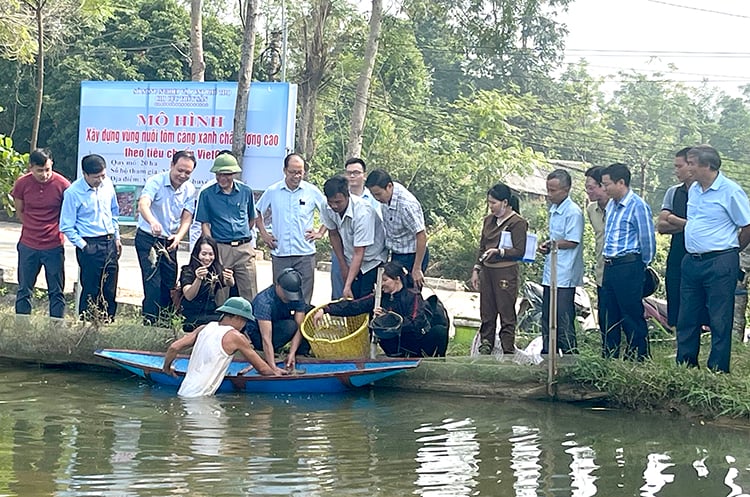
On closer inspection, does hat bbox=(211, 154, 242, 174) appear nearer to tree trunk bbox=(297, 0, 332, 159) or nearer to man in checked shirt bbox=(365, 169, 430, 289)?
man in checked shirt bbox=(365, 169, 430, 289)

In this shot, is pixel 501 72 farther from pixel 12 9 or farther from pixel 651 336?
pixel 651 336

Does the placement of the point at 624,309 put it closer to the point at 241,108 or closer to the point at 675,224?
the point at 675,224

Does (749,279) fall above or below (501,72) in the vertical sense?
below

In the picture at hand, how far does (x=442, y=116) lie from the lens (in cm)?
3622

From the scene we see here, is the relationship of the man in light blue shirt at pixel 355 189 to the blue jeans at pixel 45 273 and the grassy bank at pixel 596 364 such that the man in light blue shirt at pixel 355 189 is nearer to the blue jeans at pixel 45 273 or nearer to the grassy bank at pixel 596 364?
the grassy bank at pixel 596 364

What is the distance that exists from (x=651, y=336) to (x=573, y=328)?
108 cm

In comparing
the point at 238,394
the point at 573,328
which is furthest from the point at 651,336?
the point at 238,394

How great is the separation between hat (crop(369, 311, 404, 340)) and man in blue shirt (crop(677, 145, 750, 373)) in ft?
7.99

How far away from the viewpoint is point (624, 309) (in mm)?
8406

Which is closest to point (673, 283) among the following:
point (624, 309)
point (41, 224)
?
point (624, 309)

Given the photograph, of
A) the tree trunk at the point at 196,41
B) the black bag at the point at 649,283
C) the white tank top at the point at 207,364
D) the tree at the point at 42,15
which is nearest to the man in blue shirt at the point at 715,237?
the black bag at the point at 649,283

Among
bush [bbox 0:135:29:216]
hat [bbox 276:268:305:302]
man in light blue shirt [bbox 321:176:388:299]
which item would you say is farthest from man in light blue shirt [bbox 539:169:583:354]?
bush [bbox 0:135:29:216]

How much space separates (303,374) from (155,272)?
2.35 metres

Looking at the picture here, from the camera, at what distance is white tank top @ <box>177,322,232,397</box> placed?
326 inches
